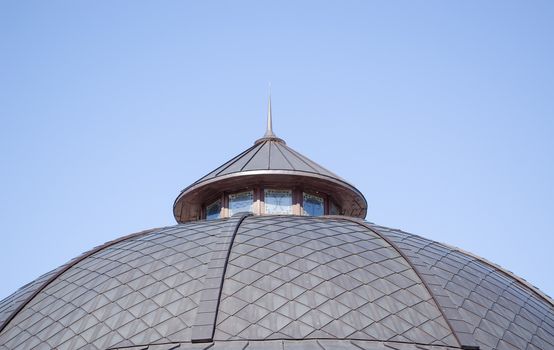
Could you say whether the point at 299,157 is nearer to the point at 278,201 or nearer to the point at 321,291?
the point at 278,201

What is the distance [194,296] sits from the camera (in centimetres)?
1452

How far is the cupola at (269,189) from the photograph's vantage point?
21000 millimetres

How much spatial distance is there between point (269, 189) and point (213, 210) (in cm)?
201

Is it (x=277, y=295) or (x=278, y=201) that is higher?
(x=278, y=201)

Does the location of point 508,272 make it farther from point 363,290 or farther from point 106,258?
point 106,258

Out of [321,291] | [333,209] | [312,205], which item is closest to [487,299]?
[321,291]

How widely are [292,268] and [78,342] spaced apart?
4.52 m

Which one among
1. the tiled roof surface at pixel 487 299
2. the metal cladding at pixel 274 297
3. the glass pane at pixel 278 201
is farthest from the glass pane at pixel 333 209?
the metal cladding at pixel 274 297

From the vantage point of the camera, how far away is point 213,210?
22.2 metres

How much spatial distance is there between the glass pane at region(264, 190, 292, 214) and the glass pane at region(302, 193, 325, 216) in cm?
52

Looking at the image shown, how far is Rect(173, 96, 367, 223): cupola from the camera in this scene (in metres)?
21.0

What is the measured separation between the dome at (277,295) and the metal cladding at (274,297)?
27 millimetres

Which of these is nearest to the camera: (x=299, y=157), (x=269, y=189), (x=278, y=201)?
(x=278, y=201)

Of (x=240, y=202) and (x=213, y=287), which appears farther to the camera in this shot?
(x=240, y=202)
